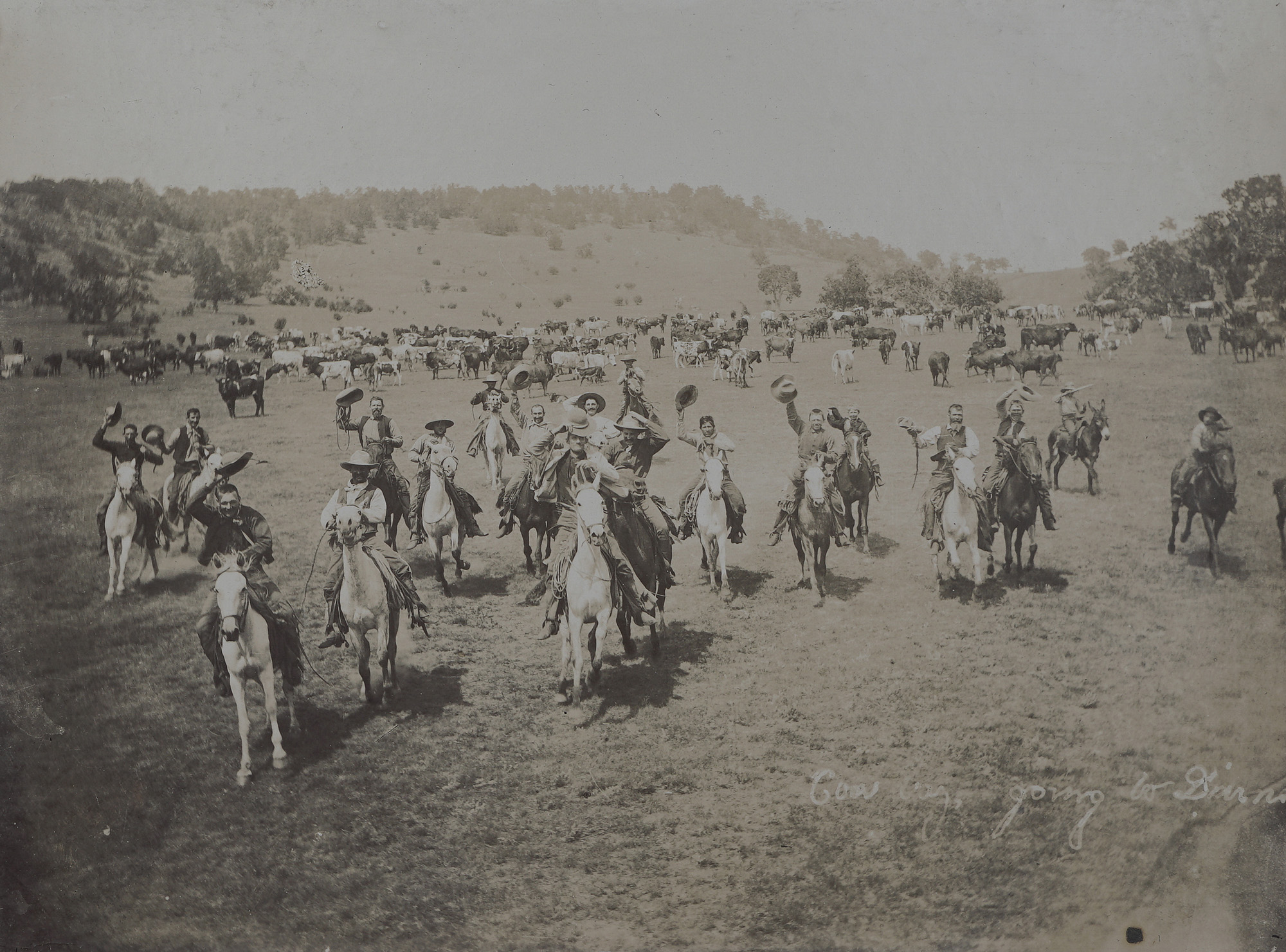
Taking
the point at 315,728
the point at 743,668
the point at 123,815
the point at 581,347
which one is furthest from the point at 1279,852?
the point at 581,347

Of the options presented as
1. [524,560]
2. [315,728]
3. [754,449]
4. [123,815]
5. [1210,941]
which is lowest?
[1210,941]

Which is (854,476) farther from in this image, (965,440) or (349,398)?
(349,398)

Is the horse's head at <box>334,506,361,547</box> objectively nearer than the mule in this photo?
Yes

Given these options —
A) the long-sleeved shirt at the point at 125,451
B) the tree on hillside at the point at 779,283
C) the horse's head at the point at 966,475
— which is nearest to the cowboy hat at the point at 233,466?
the long-sleeved shirt at the point at 125,451

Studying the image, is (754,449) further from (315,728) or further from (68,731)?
(68,731)

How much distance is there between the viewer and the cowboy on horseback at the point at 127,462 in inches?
374

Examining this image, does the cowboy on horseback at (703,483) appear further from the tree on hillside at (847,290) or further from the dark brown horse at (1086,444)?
the tree on hillside at (847,290)

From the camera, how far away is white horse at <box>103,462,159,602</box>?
9.42 m

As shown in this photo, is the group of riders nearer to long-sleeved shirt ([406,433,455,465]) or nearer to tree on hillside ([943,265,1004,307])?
long-sleeved shirt ([406,433,455,465])

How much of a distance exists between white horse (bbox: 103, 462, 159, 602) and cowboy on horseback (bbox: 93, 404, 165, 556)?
0.04 metres

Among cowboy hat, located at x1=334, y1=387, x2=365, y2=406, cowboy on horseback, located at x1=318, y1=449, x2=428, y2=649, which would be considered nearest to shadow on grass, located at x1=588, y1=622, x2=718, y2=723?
cowboy on horseback, located at x1=318, y1=449, x2=428, y2=649

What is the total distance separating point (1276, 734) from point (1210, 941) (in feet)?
7.54

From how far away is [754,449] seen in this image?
1659cm

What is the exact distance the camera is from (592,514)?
26.9 ft
